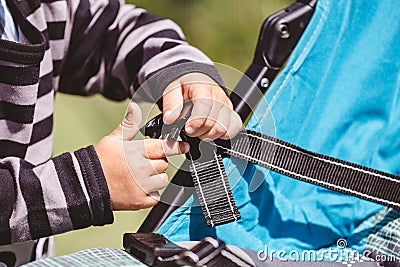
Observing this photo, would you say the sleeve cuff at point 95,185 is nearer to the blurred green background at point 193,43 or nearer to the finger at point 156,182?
the finger at point 156,182

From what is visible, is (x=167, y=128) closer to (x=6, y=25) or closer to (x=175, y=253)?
(x=175, y=253)

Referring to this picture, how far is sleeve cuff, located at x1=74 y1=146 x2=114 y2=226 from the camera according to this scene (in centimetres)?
68

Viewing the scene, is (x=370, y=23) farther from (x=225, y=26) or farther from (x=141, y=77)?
(x=225, y=26)

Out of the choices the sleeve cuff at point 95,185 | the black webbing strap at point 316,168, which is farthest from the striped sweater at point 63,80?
the black webbing strap at point 316,168

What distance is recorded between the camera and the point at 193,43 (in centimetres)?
197

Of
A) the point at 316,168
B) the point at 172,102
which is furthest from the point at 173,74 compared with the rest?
the point at 316,168

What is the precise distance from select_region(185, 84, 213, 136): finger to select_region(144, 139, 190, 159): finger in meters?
0.02

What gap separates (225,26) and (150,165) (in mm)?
1397

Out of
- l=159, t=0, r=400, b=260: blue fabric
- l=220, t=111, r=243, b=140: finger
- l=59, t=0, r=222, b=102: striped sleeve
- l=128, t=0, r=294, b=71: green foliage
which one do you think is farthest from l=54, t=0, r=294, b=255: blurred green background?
l=220, t=111, r=243, b=140: finger

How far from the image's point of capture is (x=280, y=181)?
85cm

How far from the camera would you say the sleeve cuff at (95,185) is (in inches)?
26.9

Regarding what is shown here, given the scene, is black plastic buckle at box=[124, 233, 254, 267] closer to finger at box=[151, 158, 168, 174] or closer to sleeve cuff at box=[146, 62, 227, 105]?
finger at box=[151, 158, 168, 174]

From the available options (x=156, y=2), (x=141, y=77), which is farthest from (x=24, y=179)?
(x=156, y=2)

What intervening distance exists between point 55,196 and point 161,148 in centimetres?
11
